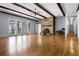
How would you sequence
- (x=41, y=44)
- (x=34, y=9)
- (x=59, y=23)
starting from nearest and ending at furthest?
(x=59, y=23) < (x=34, y=9) < (x=41, y=44)

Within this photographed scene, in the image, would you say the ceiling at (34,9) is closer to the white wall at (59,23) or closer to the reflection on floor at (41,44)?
the white wall at (59,23)

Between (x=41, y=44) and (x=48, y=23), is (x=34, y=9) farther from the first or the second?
(x=41, y=44)

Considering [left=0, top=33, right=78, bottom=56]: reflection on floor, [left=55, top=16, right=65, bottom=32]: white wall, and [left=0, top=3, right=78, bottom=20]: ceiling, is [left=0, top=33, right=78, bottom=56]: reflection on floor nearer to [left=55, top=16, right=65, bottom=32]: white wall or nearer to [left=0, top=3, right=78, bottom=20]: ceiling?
[left=55, top=16, right=65, bottom=32]: white wall

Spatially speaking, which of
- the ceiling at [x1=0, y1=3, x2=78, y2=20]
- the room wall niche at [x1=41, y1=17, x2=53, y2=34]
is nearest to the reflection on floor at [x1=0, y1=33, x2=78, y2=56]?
the room wall niche at [x1=41, y1=17, x2=53, y2=34]

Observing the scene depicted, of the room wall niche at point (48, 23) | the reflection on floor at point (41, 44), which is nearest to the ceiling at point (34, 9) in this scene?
the room wall niche at point (48, 23)

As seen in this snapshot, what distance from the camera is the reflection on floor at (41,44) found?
306 cm

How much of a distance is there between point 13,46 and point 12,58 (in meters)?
0.81

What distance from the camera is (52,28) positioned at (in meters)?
3.24

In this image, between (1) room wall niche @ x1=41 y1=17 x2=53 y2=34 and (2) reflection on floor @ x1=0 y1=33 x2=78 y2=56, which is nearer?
(2) reflection on floor @ x1=0 y1=33 x2=78 y2=56

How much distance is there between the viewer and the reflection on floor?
3.06 m

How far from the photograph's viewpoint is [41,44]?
4.06 m

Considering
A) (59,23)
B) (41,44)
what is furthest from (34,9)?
(41,44)

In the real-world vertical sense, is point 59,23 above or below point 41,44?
above

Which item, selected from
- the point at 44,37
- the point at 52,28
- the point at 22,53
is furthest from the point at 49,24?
the point at 22,53
